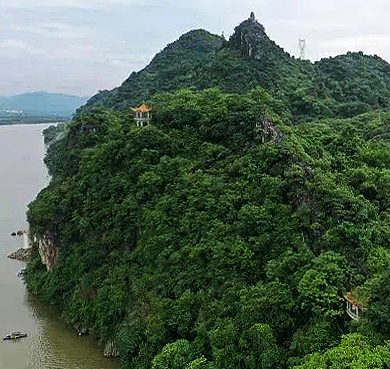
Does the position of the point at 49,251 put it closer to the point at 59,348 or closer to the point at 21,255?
the point at 21,255

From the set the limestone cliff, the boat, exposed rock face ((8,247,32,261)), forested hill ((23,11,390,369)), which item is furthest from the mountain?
the boat

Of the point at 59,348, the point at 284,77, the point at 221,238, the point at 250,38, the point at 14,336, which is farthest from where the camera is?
the point at 250,38

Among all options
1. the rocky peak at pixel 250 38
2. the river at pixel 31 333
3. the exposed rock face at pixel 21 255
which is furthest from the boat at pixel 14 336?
the rocky peak at pixel 250 38

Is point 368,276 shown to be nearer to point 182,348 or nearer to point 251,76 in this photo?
point 182,348

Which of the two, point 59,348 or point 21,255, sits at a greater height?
point 21,255

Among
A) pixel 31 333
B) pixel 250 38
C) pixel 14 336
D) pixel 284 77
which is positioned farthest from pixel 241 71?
pixel 14 336

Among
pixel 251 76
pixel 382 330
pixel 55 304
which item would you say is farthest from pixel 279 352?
pixel 251 76

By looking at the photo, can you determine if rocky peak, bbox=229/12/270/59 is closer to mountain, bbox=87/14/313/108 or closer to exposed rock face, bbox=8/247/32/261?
mountain, bbox=87/14/313/108
